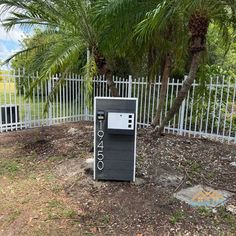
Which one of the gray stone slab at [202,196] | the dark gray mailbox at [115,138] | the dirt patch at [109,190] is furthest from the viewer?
the dark gray mailbox at [115,138]

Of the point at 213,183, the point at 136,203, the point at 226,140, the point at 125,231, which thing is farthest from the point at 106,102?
the point at 226,140

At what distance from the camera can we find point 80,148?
223 inches

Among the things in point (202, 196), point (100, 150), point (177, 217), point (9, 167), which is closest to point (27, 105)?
point (9, 167)

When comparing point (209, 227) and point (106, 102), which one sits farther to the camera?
point (106, 102)

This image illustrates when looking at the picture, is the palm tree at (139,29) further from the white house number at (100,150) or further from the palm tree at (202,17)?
the white house number at (100,150)

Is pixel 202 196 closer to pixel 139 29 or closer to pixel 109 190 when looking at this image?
pixel 109 190

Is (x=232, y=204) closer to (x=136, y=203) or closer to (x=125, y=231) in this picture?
(x=136, y=203)

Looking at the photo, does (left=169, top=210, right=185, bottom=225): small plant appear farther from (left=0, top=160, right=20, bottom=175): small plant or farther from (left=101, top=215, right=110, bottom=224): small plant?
(left=0, top=160, right=20, bottom=175): small plant

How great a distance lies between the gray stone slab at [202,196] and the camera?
348 cm

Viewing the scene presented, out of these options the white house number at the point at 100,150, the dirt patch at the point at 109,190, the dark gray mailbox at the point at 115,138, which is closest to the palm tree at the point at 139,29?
the dark gray mailbox at the point at 115,138

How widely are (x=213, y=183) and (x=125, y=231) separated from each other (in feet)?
5.99

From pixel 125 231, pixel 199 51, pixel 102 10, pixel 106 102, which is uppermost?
pixel 102 10

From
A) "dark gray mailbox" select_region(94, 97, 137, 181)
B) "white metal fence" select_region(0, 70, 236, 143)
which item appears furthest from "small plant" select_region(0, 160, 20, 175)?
"white metal fence" select_region(0, 70, 236, 143)

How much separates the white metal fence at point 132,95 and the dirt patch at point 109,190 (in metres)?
1.16
